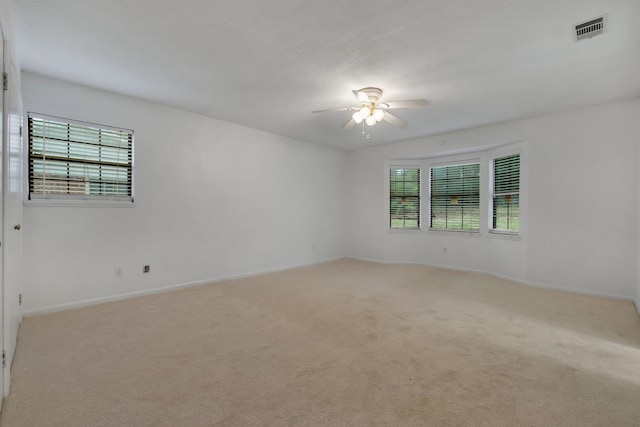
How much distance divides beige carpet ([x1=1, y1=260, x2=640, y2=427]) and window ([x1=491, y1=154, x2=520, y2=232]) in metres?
1.60

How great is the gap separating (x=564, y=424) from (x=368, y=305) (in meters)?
2.21

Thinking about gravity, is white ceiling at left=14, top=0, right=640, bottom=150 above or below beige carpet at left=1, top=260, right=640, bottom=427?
above

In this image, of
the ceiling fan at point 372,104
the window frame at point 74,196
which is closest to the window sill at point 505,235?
the ceiling fan at point 372,104

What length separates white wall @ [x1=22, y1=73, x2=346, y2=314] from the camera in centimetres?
345

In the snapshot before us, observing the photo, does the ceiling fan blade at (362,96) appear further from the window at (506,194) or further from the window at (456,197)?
the window at (456,197)

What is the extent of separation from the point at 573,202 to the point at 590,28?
113 inches

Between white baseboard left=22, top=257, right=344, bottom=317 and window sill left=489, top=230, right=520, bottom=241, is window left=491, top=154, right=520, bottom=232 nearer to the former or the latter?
window sill left=489, top=230, right=520, bottom=241

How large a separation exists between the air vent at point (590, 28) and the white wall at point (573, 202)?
2.41 metres

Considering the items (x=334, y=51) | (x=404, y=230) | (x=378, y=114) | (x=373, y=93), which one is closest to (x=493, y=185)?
(x=404, y=230)

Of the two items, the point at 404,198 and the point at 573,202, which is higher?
the point at 404,198

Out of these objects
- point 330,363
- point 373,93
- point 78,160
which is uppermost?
point 373,93

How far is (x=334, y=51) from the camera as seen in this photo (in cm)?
277

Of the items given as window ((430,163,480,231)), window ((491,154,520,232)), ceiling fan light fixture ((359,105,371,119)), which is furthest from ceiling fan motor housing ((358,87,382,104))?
window ((430,163,480,231))

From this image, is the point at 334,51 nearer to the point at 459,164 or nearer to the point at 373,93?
the point at 373,93
